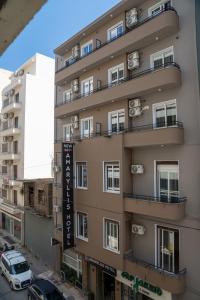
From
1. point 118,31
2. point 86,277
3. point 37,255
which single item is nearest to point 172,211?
point 86,277

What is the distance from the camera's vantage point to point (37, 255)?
21875 millimetres

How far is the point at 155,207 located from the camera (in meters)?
11.3

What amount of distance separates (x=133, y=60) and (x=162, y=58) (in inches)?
60.5

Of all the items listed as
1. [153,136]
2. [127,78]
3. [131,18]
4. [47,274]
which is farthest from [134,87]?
[47,274]

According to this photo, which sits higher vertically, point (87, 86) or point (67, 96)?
point (87, 86)

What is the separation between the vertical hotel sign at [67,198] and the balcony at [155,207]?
3.91 meters

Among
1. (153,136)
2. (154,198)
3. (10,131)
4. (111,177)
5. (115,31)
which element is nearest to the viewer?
(153,136)

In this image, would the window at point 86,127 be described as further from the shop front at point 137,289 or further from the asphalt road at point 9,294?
the asphalt road at point 9,294

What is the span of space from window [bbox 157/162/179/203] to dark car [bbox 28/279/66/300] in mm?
8040

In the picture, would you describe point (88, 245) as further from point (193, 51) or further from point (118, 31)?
point (118, 31)

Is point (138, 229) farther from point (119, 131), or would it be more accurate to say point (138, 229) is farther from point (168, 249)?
point (119, 131)

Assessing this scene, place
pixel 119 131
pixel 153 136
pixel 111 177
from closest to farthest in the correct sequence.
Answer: pixel 153 136
pixel 111 177
pixel 119 131

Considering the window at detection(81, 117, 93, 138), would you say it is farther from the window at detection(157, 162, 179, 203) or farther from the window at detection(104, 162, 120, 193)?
the window at detection(157, 162, 179, 203)

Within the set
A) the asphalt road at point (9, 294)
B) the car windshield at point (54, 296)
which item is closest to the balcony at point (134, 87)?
the car windshield at point (54, 296)
